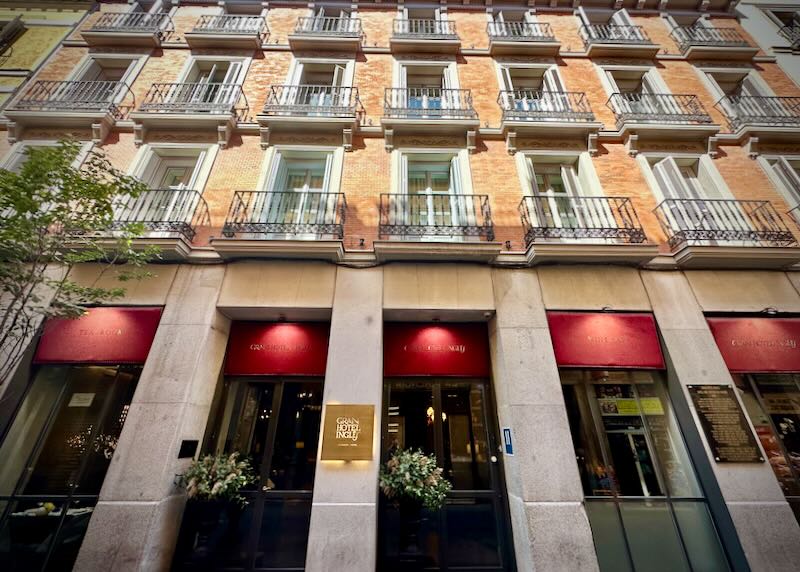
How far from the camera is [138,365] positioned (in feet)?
19.6

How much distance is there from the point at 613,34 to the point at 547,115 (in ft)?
19.0

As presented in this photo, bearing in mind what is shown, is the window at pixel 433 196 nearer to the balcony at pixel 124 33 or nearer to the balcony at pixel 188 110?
the balcony at pixel 188 110

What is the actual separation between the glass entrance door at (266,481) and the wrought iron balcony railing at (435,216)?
374cm

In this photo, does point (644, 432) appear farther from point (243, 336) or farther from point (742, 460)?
point (243, 336)

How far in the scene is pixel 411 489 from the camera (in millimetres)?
4922

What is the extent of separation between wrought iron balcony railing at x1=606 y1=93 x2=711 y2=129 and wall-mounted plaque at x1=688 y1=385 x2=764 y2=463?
665cm

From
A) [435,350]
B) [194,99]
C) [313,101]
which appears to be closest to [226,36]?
[194,99]

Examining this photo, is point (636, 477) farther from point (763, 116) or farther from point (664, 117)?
point (763, 116)

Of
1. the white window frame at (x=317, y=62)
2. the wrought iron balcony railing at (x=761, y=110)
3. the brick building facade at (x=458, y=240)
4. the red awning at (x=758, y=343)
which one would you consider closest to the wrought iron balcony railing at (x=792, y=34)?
the brick building facade at (x=458, y=240)

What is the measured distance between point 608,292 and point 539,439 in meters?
3.27

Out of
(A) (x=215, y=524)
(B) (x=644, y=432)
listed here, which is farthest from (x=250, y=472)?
(B) (x=644, y=432)

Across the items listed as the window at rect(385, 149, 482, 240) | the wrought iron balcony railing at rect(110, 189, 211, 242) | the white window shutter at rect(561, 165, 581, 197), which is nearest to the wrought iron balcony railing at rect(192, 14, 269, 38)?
the wrought iron balcony railing at rect(110, 189, 211, 242)

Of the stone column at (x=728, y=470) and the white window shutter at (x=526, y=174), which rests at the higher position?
the white window shutter at (x=526, y=174)

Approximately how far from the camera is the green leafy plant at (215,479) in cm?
499
